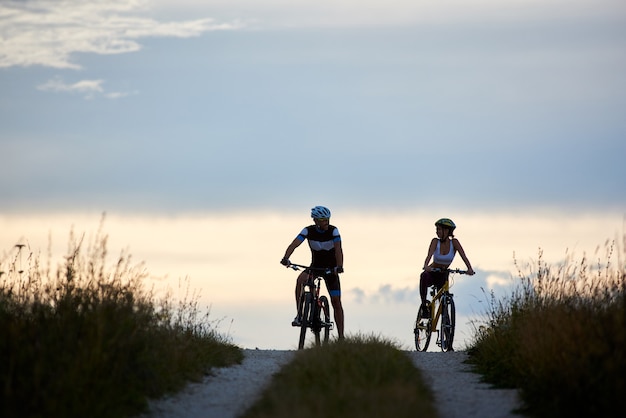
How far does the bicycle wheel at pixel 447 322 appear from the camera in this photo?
17.8 m

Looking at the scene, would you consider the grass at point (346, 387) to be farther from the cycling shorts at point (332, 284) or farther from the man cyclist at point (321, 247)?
the cycling shorts at point (332, 284)

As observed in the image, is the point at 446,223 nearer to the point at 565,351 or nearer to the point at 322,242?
the point at 322,242

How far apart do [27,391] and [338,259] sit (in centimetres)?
757

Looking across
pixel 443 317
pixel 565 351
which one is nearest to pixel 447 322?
pixel 443 317

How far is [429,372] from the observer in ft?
46.2

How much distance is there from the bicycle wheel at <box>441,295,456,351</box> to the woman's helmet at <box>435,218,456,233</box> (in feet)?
4.07

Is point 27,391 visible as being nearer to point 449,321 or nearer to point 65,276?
point 65,276

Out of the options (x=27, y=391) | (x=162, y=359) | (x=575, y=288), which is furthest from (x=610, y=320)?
(x=27, y=391)

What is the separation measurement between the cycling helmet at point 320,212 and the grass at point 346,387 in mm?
3035

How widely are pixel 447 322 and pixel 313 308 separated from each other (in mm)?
2753

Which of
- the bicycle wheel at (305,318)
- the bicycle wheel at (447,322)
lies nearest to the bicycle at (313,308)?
the bicycle wheel at (305,318)

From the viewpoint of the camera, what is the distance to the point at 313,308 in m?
16.6

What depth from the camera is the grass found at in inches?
386

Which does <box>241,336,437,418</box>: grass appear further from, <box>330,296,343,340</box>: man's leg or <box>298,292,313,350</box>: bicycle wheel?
<box>330,296,343,340</box>: man's leg
